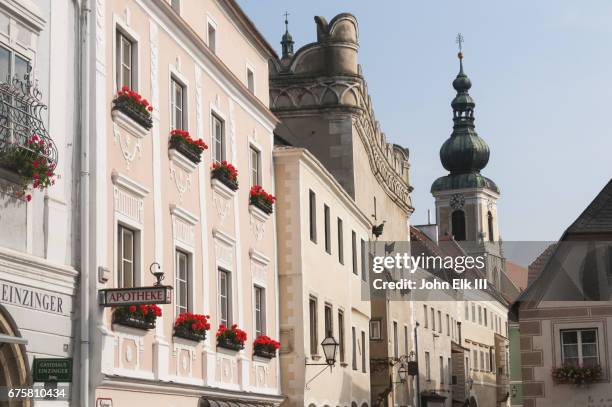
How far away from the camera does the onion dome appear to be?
14288cm

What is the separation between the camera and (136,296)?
1703 centimetres

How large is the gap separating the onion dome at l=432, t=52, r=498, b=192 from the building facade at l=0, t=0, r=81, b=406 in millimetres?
126394

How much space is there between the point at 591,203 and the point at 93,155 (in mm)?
19124

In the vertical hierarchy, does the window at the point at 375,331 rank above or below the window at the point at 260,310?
above

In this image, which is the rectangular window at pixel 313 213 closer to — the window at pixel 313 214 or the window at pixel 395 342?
the window at pixel 313 214

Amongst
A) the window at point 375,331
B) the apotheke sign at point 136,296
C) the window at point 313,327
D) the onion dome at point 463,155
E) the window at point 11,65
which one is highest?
the onion dome at point 463,155

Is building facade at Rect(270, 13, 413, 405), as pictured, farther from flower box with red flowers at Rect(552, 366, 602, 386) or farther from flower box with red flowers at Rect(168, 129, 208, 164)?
flower box with red flowers at Rect(168, 129, 208, 164)

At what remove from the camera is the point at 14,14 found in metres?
15.8

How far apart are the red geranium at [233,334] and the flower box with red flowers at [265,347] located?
1453mm

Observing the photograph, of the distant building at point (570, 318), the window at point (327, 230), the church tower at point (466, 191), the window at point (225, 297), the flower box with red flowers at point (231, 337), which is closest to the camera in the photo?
the flower box with red flowers at point (231, 337)

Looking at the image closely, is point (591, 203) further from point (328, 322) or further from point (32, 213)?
point (32, 213)

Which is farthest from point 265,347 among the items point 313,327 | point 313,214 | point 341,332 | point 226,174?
point 341,332

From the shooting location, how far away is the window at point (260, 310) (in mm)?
26719

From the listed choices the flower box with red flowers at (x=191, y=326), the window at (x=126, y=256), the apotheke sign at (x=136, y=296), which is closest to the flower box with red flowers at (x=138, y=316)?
the window at (x=126, y=256)
